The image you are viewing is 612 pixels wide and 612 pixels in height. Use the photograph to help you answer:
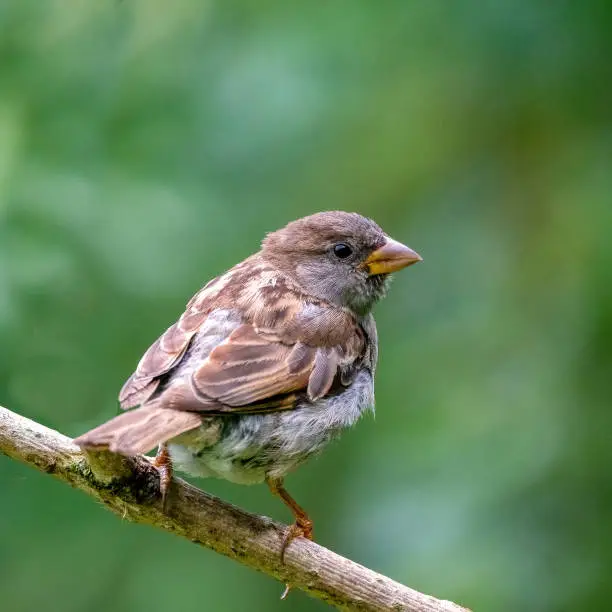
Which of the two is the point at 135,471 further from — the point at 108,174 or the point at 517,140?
the point at 517,140

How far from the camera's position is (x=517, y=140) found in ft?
20.1

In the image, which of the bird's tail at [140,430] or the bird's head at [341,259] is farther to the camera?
the bird's head at [341,259]

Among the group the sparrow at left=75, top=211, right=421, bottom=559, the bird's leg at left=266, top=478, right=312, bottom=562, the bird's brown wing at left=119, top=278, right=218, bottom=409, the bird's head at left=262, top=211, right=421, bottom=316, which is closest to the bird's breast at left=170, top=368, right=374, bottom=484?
the sparrow at left=75, top=211, right=421, bottom=559

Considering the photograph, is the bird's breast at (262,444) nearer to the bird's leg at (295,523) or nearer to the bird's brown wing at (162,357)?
the bird's leg at (295,523)

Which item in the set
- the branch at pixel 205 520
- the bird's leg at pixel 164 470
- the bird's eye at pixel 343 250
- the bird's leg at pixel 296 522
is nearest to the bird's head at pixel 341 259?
the bird's eye at pixel 343 250

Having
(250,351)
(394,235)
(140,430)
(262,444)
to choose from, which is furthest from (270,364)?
(394,235)

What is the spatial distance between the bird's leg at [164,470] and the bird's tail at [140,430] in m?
0.24

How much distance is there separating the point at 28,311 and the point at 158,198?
759 millimetres

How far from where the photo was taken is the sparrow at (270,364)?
13.9ft

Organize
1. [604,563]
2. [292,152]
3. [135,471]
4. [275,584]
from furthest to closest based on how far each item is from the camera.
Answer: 1. [275,584]
2. [292,152]
3. [604,563]
4. [135,471]

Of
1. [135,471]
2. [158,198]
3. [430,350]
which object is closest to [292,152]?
[158,198]

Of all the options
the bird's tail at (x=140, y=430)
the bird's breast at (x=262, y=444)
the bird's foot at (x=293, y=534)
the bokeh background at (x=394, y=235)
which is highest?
the bokeh background at (x=394, y=235)

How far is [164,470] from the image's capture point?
168 inches

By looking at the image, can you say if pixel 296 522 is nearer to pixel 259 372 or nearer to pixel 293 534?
pixel 293 534
